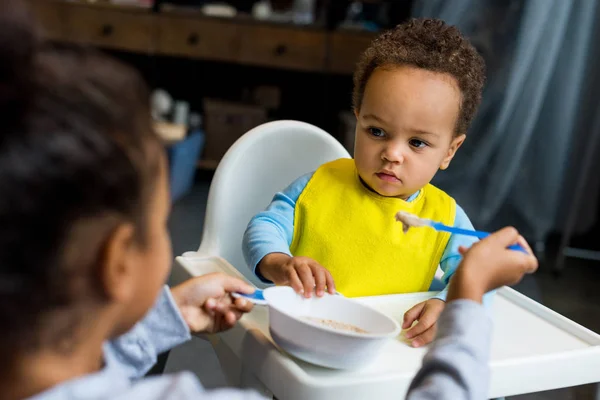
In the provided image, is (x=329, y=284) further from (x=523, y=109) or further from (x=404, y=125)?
(x=523, y=109)

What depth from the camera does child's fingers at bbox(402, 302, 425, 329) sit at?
0.84 meters

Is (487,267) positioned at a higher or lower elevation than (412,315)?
higher

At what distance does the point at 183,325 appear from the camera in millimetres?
768

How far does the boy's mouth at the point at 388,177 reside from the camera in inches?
39.9

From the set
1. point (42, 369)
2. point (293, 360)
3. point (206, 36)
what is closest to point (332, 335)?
point (293, 360)

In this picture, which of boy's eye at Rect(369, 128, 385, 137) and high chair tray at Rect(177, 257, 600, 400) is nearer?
high chair tray at Rect(177, 257, 600, 400)

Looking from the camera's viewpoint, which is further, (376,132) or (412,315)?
(376,132)

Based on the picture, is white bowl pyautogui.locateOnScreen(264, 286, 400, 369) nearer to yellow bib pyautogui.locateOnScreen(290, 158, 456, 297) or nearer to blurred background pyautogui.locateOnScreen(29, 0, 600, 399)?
yellow bib pyautogui.locateOnScreen(290, 158, 456, 297)

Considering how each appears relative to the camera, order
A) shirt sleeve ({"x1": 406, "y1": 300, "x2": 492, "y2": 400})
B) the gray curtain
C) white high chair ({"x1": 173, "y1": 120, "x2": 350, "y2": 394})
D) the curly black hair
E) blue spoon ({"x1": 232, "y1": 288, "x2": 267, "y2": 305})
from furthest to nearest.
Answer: the gray curtain → white high chair ({"x1": 173, "y1": 120, "x2": 350, "y2": 394}) → blue spoon ({"x1": 232, "y1": 288, "x2": 267, "y2": 305}) → shirt sleeve ({"x1": 406, "y1": 300, "x2": 492, "y2": 400}) → the curly black hair

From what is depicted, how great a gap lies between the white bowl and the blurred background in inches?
38.5

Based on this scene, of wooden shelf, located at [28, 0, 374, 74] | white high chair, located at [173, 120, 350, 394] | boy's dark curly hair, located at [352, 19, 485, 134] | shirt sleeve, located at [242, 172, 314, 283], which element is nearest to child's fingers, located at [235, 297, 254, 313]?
shirt sleeve, located at [242, 172, 314, 283]

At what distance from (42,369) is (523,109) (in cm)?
228

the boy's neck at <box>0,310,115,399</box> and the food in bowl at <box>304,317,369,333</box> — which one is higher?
the boy's neck at <box>0,310,115,399</box>

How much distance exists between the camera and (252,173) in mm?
1178
